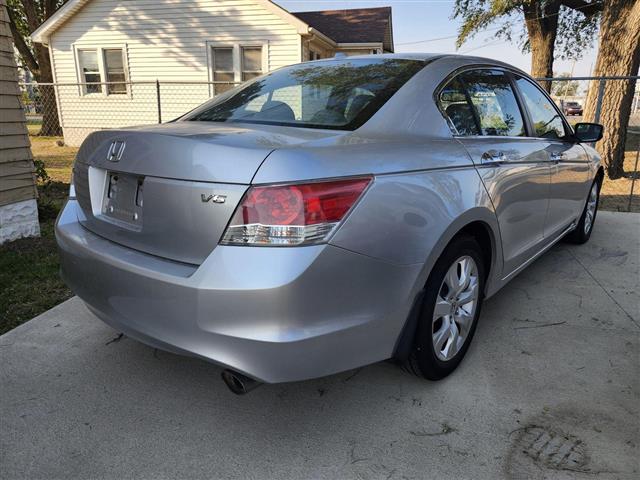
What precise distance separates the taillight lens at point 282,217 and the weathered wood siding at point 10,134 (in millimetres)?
3831

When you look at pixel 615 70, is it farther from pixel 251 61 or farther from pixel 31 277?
pixel 31 277

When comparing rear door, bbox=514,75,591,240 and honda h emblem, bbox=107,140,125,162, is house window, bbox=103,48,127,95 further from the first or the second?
honda h emblem, bbox=107,140,125,162

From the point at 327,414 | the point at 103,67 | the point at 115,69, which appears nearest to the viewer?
the point at 327,414

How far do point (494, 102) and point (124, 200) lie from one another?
2.27 m

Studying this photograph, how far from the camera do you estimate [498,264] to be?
285 centimetres

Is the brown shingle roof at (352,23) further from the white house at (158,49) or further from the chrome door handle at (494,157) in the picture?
the chrome door handle at (494,157)

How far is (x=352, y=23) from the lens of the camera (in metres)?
17.6

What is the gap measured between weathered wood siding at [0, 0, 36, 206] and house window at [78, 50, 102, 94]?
11.5 meters

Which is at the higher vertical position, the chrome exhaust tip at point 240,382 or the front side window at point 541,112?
the front side window at point 541,112

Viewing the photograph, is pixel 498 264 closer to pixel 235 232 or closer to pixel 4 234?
pixel 235 232

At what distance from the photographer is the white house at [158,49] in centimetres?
1341

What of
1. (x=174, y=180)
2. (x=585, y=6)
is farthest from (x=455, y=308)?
(x=585, y=6)

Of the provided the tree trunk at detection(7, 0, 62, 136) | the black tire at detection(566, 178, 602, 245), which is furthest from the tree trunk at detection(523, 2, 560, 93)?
the tree trunk at detection(7, 0, 62, 136)

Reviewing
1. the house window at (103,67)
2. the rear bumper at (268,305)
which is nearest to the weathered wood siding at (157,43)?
the house window at (103,67)
